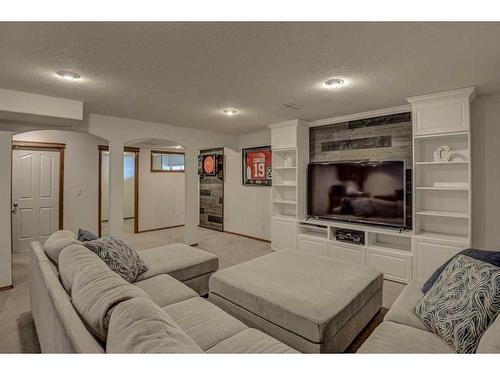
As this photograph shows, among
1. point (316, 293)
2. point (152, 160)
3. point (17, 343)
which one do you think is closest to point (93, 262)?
point (17, 343)

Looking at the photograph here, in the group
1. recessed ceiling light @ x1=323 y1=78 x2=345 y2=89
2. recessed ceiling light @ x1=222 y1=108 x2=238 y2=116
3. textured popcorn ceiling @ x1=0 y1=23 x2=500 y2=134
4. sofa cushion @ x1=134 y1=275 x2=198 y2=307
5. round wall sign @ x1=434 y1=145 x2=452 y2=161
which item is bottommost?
sofa cushion @ x1=134 y1=275 x2=198 y2=307

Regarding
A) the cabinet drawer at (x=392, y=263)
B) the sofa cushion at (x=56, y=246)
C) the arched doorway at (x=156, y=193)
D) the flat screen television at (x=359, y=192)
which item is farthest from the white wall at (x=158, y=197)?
the cabinet drawer at (x=392, y=263)

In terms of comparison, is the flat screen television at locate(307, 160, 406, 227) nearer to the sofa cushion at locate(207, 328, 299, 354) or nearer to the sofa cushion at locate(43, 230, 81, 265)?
the sofa cushion at locate(207, 328, 299, 354)

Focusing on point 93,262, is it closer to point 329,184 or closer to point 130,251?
point 130,251

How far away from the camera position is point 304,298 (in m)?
1.91

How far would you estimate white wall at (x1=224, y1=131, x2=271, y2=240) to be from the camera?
5703 mm

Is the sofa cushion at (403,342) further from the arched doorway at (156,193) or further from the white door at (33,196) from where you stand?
the white door at (33,196)

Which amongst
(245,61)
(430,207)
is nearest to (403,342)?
(245,61)

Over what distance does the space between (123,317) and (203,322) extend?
2.47 feet

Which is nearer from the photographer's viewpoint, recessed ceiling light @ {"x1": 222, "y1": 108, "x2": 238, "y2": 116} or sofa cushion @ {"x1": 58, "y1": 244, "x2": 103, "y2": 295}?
sofa cushion @ {"x1": 58, "y1": 244, "x2": 103, "y2": 295}

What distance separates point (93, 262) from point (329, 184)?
358cm

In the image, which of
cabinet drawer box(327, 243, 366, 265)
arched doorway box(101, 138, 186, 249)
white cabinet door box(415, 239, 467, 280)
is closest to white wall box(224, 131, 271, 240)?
arched doorway box(101, 138, 186, 249)

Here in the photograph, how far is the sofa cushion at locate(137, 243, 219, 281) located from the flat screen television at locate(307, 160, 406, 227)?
2.25m

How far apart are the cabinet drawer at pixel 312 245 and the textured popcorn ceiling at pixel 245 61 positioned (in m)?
2.14
